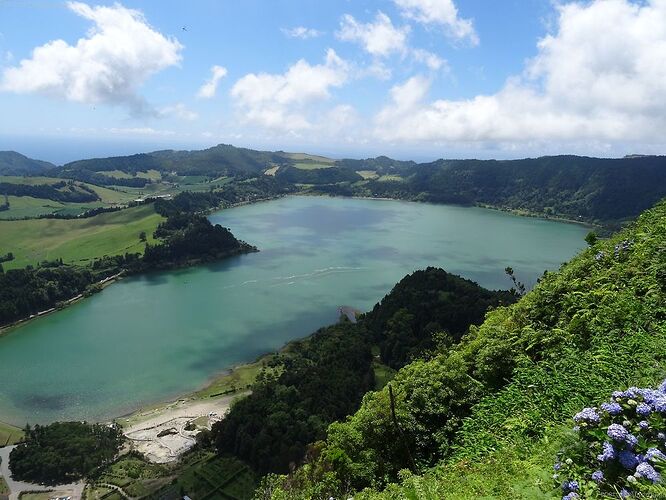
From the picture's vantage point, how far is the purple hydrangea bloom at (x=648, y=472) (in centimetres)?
402

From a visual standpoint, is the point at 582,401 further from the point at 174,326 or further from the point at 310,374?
the point at 174,326

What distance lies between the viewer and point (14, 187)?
17575 cm

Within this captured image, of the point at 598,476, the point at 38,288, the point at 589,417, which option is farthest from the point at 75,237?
the point at 598,476

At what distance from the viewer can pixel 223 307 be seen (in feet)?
231

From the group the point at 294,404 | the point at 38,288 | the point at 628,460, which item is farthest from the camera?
the point at 38,288

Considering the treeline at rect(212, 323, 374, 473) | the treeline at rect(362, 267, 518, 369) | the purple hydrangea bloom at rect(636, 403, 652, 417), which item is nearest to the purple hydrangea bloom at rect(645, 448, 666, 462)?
the purple hydrangea bloom at rect(636, 403, 652, 417)

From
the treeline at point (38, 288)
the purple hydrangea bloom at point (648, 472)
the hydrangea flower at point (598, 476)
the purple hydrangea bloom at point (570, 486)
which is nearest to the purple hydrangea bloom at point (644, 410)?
the purple hydrangea bloom at point (648, 472)

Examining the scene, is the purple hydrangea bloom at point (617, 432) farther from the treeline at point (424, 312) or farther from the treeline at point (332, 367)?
the treeline at point (424, 312)

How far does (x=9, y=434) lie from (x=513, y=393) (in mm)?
44978

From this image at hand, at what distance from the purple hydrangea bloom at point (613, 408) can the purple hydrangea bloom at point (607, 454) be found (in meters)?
0.38

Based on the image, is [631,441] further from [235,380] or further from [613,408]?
[235,380]

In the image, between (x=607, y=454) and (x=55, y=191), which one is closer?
(x=607, y=454)

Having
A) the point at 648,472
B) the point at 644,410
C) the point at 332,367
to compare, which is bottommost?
the point at 332,367

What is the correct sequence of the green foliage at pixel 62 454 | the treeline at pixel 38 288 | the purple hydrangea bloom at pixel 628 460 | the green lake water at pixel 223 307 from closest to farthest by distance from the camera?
the purple hydrangea bloom at pixel 628 460 → the green foliage at pixel 62 454 → the green lake water at pixel 223 307 → the treeline at pixel 38 288
